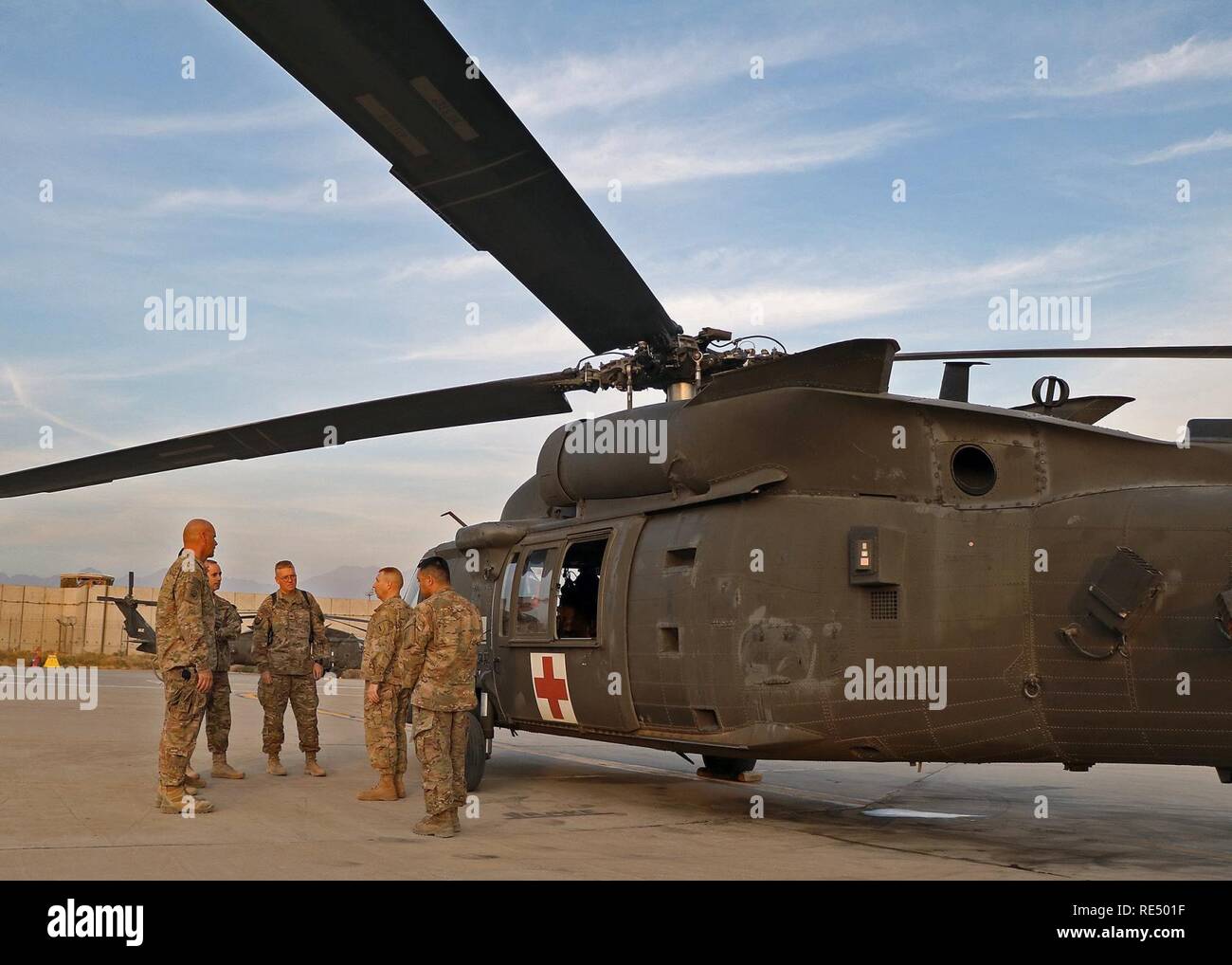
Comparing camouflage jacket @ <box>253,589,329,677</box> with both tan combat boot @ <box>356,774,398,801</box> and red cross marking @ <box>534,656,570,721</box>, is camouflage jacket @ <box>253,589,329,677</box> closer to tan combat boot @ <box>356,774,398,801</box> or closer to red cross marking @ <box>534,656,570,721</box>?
tan combat boot @ <box>356,774,398,801</box>

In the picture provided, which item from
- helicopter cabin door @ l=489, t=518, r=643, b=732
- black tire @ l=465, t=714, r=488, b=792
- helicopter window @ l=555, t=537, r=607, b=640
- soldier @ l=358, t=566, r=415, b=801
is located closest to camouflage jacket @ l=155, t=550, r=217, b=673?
soldier @ l=358, t=566, r=415, b=801

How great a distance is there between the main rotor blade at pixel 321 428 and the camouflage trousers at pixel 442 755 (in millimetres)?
2300

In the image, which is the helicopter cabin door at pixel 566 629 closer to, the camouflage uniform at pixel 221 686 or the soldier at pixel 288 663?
the soldier at pixel 288 663

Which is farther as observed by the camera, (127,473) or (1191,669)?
(127,473)

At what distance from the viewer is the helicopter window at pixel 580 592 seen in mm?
7930

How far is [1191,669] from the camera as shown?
5.66 m

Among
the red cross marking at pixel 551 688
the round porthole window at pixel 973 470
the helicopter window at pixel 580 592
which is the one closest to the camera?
the round porthole window at pixel 973 470

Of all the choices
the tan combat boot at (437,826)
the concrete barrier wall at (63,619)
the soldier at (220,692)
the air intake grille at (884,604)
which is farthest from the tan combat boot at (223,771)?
the concrete barrier wall at (63,619)

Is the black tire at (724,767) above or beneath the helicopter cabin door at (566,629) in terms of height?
beneath
